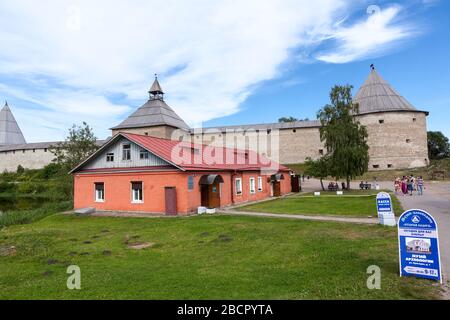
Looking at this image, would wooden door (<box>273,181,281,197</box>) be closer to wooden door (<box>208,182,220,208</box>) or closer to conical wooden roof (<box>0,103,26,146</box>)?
wooden door (<box>208,182,220,208</box>)

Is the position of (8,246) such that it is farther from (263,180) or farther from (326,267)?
(263,180)

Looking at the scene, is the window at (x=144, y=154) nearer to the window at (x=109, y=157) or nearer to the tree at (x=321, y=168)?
the window at (x=109, y=157)

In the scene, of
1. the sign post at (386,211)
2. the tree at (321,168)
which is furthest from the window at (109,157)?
the tree at (321,168)

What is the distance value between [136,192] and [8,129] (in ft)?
299

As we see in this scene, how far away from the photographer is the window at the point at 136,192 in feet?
69.2

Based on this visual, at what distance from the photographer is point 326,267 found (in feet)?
25.3

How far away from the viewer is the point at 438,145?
83562mm

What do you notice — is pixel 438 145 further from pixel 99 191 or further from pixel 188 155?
pixel 99 191

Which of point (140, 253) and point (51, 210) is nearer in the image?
point (140, 253)

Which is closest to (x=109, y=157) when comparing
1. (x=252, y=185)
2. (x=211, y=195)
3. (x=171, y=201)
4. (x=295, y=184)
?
(x=171, y=201)

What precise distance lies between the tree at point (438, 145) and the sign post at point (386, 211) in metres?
85.0

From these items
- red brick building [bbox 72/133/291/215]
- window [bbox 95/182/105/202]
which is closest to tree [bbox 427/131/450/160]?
red brick building [bbox 72/133/291/215]
